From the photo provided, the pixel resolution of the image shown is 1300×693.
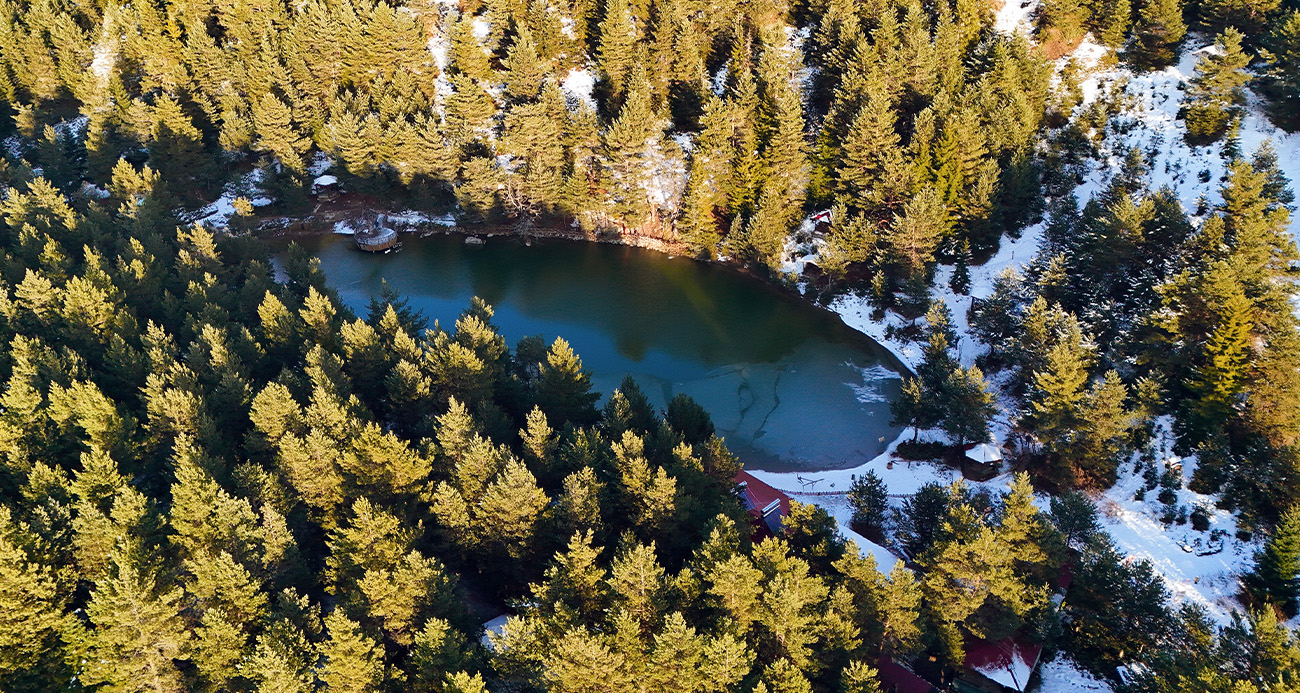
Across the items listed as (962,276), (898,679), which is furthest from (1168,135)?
(898,679)

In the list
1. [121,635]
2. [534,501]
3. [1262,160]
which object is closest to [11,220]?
[121,635]

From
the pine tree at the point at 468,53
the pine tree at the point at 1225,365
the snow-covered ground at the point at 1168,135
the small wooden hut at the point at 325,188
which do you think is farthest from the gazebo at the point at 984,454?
the small wooden hut at the point at 325,188

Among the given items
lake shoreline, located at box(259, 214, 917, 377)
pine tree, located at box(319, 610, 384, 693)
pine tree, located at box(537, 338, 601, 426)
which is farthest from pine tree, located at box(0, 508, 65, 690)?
lake shoreline, located at box(259, 214, 917, 377)

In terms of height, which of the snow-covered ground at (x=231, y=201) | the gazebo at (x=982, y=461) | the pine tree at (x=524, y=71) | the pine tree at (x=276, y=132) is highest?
the pine tree at (x=524, y=71)

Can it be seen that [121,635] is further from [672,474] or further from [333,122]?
[333,122]

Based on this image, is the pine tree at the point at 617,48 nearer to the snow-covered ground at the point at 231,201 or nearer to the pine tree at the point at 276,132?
the pine tree at the point at 276,132

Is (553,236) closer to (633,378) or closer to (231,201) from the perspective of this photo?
(633,378)
